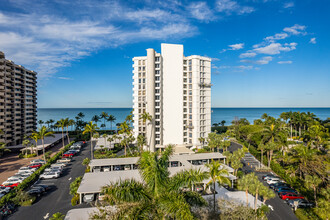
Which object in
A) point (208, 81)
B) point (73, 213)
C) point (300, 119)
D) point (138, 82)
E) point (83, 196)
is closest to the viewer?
point (73, 213)

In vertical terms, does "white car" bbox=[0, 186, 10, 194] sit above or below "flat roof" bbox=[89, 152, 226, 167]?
below

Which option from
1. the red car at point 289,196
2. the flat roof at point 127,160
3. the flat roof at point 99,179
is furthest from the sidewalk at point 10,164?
the red car at point 289,196

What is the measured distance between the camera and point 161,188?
39.4ft

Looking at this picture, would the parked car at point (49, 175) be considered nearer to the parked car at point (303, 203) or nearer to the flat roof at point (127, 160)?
the flat roof at point (127, 160)

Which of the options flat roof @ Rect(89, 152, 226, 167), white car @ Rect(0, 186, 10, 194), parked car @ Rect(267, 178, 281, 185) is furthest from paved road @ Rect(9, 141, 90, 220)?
parked car @ Rect(267, 178, 281, 185)

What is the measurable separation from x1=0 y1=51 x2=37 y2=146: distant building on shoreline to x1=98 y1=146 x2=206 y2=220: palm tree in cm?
6009

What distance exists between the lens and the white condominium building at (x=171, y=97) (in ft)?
184

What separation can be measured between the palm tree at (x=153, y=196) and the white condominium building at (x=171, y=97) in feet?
140

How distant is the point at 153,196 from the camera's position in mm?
11969

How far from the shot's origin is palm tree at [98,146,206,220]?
1062 cm

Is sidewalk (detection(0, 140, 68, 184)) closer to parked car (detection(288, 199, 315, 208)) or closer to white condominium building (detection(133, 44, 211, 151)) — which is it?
white condominium building (detection(133, 44, 211, 151))

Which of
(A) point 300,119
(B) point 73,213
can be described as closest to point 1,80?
(B) point 73,213

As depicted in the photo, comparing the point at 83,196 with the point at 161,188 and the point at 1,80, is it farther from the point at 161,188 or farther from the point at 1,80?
the point at 1,80

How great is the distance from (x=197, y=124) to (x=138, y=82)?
21.8m
